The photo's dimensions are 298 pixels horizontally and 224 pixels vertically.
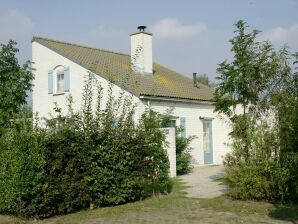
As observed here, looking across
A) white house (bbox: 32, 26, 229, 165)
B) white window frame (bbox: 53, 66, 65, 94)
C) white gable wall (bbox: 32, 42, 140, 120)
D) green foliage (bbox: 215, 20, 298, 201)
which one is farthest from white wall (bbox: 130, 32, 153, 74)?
green foliage (bbox: 215, 20, 298, 201)

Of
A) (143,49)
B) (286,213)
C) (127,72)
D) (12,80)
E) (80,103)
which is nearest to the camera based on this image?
(286,213)

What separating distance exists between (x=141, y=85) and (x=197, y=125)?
3.90 meters

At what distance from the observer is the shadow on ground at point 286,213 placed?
929cm

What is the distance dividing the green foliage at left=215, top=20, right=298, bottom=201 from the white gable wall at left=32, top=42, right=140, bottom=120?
32.6 ft

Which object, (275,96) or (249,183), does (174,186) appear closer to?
(249,183)

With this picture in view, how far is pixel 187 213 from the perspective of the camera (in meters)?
10.1

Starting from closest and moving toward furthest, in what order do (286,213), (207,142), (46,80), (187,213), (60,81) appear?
1. (286,213)
2. (187,213)
3. (60,81)
4. (207,142)
5. (46,80)

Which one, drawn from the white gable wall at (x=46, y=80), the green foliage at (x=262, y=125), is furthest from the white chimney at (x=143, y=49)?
the green foliage at (x=262, y=125)

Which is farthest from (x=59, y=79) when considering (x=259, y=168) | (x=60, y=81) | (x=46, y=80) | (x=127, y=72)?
(x=259, y=168)

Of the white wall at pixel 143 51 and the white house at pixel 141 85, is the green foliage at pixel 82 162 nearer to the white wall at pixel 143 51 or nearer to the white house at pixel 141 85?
the white house at pixel 141 85

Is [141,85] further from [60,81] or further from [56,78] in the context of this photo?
[56,78]

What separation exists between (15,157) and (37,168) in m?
0.53

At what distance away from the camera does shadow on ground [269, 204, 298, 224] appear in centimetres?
929

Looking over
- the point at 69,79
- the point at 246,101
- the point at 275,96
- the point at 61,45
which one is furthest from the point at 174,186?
the point at 61,45
